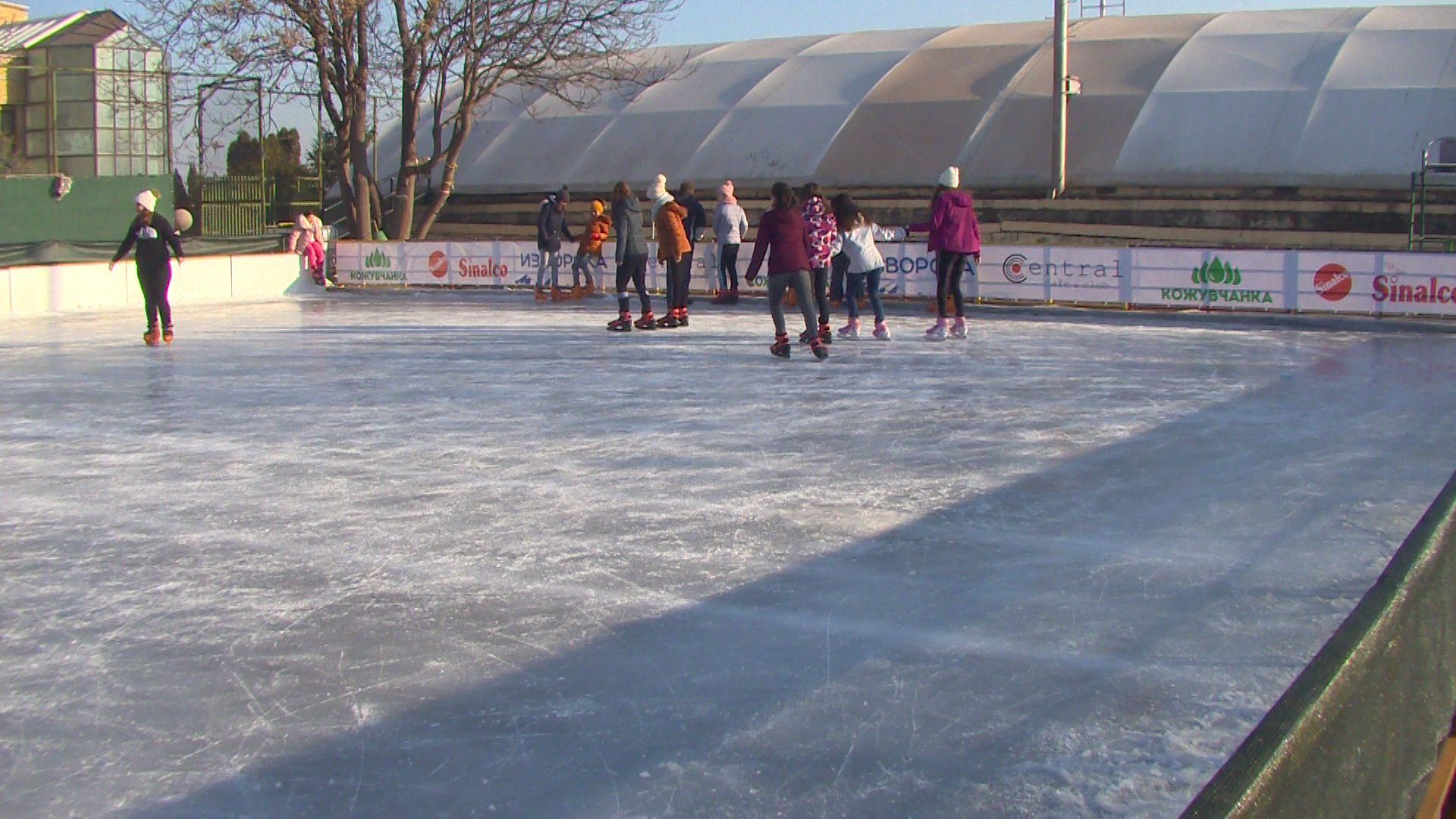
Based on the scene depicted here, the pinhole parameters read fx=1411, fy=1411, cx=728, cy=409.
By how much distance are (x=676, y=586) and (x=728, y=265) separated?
514 inches

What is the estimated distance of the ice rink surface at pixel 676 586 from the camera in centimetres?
332

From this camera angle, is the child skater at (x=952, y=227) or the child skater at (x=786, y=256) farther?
the child skater at (x=952, y=227)

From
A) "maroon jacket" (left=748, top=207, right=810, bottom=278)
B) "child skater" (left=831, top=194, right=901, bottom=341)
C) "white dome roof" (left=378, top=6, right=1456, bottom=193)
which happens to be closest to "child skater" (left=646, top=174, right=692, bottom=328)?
"child skater" (left=831, top=194, right=901, bottom=341)

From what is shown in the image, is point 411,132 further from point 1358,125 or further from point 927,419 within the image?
point 927,419

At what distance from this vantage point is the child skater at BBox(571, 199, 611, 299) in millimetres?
17469

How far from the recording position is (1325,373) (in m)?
10.6

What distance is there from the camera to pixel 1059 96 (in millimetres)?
21031

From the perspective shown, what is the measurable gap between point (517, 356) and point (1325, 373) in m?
6.47

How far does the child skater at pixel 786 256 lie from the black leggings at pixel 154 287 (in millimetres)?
5492

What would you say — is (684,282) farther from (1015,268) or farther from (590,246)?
(1015,268)

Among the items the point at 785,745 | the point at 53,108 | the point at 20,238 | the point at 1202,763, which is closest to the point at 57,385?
the point at 785,745

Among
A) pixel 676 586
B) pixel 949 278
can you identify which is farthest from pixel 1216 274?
pixel 676 586

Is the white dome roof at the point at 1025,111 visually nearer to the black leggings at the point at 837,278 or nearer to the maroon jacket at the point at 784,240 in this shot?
the black leggings at the point at 837,278

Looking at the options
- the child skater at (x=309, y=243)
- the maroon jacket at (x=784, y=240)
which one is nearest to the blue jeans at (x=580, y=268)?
the child skater at (x=309, y=243)
